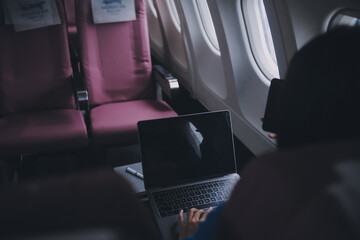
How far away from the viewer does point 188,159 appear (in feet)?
5.17

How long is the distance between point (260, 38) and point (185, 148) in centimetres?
128

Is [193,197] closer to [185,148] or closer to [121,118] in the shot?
[185,148]

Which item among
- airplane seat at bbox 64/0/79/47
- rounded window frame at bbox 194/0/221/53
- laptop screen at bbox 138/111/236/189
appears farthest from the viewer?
airplane seat at bbox 64/0/79/47

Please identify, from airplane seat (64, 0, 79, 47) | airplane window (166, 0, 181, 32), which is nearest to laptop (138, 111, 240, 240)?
airplane window (166, 0, 181, 32)

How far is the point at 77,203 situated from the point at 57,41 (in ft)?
7.63

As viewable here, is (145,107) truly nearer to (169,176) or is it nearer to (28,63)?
(28,63)

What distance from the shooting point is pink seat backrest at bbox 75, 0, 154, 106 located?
2.55m

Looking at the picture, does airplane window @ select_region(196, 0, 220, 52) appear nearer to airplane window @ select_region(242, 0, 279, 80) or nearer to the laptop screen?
airplane window @ select_region(242, 0, 279, 80)

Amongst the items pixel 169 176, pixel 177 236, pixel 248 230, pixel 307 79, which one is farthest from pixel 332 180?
pixel 169 176

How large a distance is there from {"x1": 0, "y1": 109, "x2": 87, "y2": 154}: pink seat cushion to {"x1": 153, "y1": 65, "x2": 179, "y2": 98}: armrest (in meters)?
0.62

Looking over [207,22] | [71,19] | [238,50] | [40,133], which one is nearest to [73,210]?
[40,133]

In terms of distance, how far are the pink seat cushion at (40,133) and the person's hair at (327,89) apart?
185cm

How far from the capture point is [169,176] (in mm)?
1563

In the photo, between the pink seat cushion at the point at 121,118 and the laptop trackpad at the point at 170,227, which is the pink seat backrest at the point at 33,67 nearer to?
the pink seat cushion at the point at 121,118
